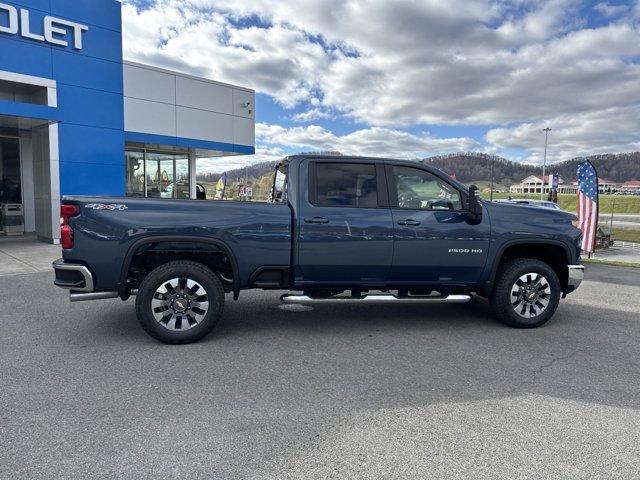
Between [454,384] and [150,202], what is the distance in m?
3.34

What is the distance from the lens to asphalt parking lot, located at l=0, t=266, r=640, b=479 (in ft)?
9.08

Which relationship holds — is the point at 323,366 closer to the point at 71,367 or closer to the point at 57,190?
the point at 71,367

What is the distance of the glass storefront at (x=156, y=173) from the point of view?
18.5 m

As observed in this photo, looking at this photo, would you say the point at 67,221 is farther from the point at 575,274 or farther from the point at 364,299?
the point at 575,274

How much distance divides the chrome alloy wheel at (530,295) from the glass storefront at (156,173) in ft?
50.9

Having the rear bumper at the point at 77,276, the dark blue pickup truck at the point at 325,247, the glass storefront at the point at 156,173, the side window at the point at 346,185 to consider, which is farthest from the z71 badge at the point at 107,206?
the glass storefront at the point at 156,173

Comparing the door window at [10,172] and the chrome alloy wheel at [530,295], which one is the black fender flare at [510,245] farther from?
the door window at [10,172]

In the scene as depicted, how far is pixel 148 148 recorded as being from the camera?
18.4m

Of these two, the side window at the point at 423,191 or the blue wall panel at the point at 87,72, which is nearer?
the side window at the point at 423,191

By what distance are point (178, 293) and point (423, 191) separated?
2.94 metres

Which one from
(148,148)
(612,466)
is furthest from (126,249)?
(148,148)

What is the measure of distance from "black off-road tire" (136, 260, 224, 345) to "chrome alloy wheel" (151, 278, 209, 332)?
0.01m

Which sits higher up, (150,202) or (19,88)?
(19,88)

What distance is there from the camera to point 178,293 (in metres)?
4.79
